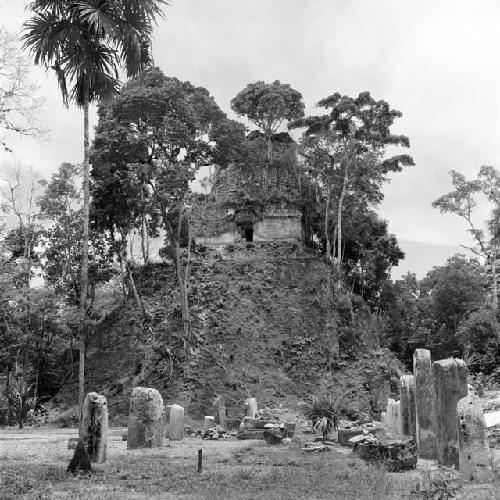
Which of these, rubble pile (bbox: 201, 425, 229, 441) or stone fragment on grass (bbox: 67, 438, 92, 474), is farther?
rubble pile (bbox: 201, 425, 229, 441)

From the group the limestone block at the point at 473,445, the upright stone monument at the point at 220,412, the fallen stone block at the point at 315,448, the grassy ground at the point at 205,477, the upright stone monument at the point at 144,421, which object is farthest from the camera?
the upright stone monument at the point at 220,412

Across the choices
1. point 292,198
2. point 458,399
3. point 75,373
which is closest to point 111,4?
point 458,399

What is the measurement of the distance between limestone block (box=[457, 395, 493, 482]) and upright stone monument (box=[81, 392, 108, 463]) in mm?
6029

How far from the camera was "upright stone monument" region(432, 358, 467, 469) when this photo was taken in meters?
9.94

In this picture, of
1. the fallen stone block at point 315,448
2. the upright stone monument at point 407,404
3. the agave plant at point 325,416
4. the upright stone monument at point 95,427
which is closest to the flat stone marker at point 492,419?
the upright stone monument at point 407,404

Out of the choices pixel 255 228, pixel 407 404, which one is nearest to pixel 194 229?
pixel 255 228

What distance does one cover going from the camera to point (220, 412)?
67.9 feet

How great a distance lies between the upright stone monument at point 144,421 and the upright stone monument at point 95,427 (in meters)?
2.50

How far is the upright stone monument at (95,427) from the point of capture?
1059cm

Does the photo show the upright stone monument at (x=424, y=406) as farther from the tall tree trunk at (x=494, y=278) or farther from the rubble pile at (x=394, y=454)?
the tall tree trunk at (x=494, y=278)

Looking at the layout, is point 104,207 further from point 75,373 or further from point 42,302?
point 75,373

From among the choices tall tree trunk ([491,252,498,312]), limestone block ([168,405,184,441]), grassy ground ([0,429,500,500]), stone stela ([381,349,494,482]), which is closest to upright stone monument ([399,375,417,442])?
stone stela ([381,349,494,482])

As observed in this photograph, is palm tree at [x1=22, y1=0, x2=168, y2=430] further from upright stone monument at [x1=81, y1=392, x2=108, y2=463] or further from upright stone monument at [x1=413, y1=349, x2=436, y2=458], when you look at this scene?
upright stone monument at [x1=413, y1=349, x2=436, y2=458]

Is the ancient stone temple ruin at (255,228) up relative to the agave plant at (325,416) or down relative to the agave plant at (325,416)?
up
